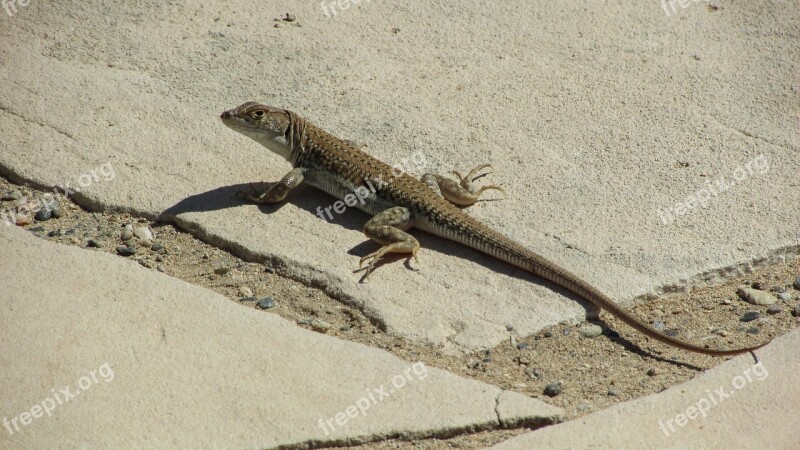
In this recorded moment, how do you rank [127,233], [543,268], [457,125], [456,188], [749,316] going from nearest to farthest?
[749,316]
[543,268]
[127,233]
[456,188]
[457,125]

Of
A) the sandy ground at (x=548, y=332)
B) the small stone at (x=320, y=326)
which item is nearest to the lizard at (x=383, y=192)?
the sandy ground at (x=548, y=332)

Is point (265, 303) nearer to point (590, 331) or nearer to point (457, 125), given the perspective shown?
point (590, 331)

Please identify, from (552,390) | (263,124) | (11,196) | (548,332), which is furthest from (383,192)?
(11,196)

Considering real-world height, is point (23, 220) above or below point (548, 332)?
below

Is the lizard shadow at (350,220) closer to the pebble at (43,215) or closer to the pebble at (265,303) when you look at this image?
the pebble at (265,303)

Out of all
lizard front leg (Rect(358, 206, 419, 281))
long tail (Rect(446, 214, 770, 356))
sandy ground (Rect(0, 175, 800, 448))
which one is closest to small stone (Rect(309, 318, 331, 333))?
sandy ground (Rect(0, 175, 800, 448))

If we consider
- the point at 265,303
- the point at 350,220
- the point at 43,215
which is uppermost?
the point at 350,220

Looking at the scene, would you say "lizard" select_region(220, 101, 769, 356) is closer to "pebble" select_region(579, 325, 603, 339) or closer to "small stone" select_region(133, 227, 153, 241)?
"pebble" select_region(579, 325, 603, 339)
